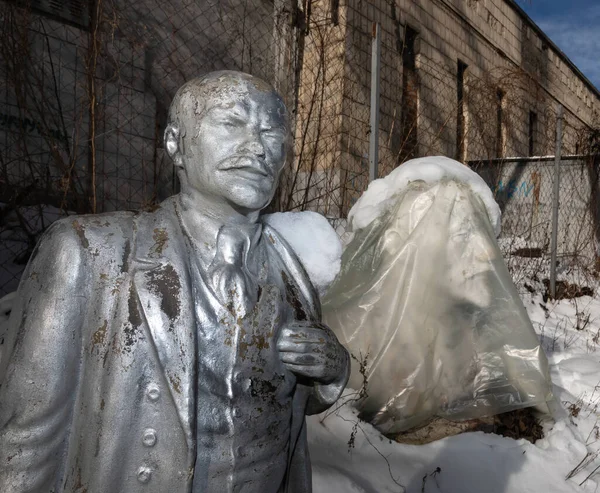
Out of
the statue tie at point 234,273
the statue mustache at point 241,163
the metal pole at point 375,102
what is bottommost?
the statue tie at point 234,273

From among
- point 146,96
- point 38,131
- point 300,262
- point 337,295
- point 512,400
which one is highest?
point 146,96

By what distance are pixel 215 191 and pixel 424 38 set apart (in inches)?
306

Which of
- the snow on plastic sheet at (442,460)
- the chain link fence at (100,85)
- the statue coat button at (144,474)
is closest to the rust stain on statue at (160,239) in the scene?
the statue coat button at (144,474)

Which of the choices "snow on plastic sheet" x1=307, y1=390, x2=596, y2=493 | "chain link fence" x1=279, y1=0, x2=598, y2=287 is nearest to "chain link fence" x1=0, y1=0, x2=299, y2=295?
"chain link fence" x1=279, y1=0, x2=598, y2=287

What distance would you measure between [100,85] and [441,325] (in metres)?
2.74

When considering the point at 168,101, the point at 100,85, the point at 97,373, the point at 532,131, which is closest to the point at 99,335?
the point at 97,373

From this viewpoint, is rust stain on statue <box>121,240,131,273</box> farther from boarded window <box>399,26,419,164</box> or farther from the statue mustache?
boarded window <box>399,26,419,164</box>

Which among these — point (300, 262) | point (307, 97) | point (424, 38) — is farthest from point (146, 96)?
point (424, 38)

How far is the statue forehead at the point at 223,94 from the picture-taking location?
1.17 m

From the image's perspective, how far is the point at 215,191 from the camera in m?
1.18

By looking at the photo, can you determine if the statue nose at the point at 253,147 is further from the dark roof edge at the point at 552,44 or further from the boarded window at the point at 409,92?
the dark roof edge at the point at 552,44

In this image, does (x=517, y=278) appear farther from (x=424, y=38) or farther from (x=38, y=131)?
(x=38, y=131)

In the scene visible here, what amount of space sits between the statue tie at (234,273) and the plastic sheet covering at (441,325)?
2.35 metres

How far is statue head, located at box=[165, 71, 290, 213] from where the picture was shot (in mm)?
1171
